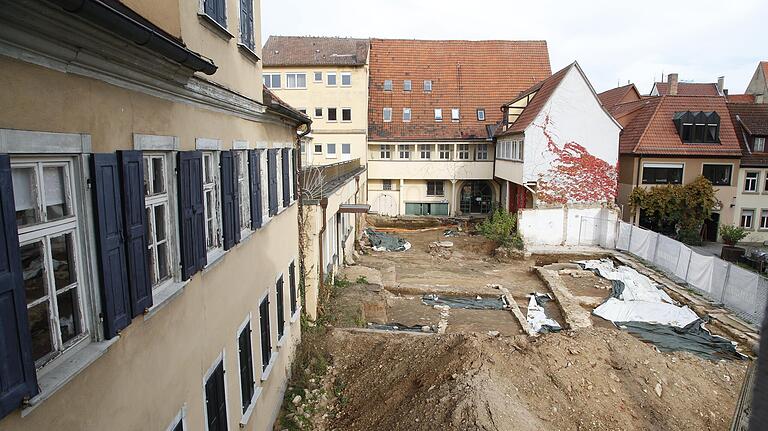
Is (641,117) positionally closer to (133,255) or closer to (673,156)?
(673,156)

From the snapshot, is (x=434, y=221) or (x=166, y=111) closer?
(x=166, y=111)

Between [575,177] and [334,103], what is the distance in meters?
16.4

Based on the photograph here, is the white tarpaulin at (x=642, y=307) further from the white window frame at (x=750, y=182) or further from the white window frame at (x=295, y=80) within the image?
the white window frame at (x=295, y=80)

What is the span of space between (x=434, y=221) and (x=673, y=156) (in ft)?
49.8

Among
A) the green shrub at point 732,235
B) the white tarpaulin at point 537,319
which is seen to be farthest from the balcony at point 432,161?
the white tarpaulin at point 537,319

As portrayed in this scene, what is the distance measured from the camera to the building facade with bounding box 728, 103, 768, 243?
27047 mm

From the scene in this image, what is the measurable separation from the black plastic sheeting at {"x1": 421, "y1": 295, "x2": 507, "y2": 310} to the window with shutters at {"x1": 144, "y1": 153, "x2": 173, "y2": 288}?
44.0 ft

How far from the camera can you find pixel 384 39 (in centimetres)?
3878

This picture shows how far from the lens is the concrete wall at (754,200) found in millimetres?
27062

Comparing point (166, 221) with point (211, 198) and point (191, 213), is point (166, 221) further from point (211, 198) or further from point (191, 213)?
point (211, 198)

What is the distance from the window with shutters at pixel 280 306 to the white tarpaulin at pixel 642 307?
1116cm

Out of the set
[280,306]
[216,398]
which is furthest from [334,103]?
[216,398]

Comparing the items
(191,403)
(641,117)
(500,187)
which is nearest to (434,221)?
(500,187)

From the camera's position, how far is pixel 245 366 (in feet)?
24.0
